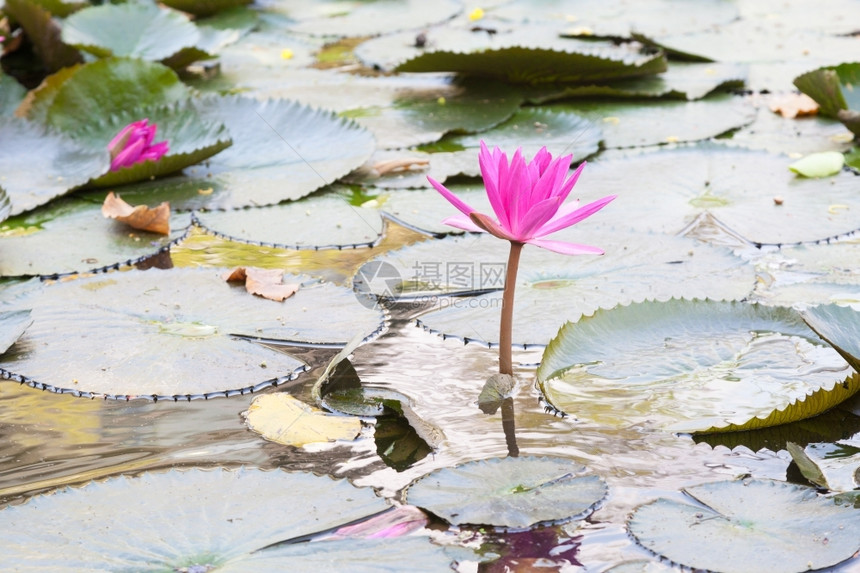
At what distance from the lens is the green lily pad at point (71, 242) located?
2.24m

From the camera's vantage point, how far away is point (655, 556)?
123cm

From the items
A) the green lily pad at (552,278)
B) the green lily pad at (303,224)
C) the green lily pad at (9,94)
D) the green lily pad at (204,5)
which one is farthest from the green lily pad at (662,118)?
the green lily pad at (204,5)

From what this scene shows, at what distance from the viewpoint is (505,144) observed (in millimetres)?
2955

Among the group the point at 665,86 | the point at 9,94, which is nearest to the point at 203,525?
the point at 9,94

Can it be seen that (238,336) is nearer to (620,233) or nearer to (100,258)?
(100,258)

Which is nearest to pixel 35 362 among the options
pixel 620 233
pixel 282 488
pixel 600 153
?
pixel 282 488

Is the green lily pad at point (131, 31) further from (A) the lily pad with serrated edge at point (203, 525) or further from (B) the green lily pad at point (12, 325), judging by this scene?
(A) the lily pad with serrated edge at point (203, 525)

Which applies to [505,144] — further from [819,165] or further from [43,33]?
[43,33]

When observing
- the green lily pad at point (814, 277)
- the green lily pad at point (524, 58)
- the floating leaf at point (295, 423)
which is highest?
the green lily pad at point (524, 58)

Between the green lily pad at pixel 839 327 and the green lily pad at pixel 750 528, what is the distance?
257 millimetres

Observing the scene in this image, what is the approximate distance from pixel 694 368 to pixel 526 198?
0.48 meters

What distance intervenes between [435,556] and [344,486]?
0.72ft

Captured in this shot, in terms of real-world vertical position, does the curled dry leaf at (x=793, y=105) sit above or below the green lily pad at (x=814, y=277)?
above

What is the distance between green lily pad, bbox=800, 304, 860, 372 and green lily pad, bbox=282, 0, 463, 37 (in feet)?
10.8
